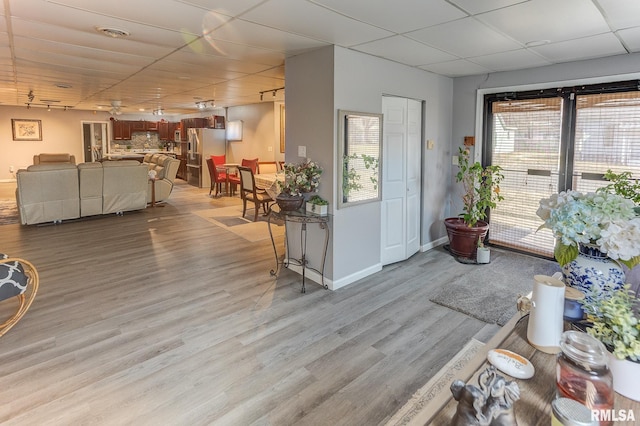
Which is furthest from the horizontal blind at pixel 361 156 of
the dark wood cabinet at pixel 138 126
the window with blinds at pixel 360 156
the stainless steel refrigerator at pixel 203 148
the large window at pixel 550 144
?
the dark wood cabinet at pixel 138 126

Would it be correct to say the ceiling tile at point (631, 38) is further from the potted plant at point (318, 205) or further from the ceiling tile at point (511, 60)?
the potted plant at point (318, 205)

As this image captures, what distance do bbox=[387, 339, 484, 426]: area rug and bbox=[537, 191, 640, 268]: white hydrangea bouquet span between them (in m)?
1.01

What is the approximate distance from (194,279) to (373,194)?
224cm

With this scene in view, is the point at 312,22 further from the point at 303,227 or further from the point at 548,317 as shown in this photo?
the point at 548,317

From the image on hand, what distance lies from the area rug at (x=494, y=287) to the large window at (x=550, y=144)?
0.40 m

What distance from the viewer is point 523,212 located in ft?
16.4

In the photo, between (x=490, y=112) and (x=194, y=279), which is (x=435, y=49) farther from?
(x=194, y=279)

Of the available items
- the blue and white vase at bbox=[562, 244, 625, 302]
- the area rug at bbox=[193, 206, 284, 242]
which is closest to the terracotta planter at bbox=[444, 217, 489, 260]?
the area rug at bbox=[193, 206, 284, 242]

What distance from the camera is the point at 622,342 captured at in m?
0.95

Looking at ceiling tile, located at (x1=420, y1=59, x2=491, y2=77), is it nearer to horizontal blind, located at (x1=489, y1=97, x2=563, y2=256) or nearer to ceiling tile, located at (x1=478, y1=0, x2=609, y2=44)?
horizontal blind, located at (x1=489, y1=97, x2=563, y2=256)

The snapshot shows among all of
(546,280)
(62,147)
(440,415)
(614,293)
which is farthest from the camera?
(62,147)

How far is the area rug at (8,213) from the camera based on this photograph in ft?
22.1

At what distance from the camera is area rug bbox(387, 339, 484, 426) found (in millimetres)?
2078

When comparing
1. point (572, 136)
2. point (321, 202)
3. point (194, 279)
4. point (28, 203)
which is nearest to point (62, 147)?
point (28, 203)
